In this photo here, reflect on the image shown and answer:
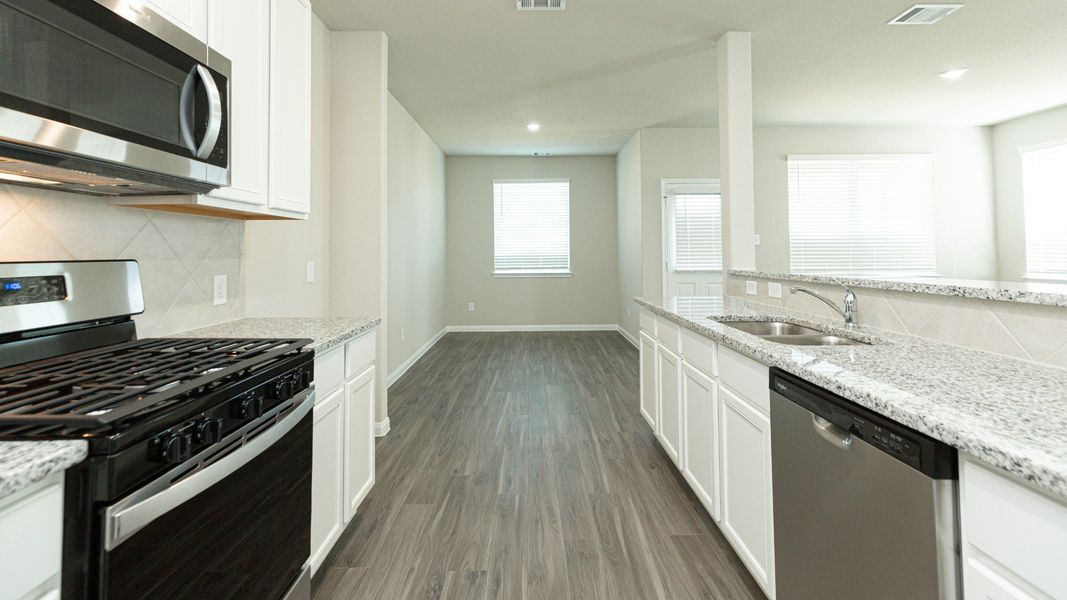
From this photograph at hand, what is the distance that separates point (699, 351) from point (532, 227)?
224 inches

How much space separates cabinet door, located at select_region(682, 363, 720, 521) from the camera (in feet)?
5.99

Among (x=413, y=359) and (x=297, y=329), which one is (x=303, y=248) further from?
(x=413, y=359)

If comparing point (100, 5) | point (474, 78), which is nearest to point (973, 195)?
point (474, 78)

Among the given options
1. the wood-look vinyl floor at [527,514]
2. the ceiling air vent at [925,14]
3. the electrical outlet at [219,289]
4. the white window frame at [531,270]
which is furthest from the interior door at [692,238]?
the electrical outlet at [219,289]

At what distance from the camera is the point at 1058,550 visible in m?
0.63

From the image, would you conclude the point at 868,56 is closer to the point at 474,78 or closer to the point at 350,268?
the point at 474,78

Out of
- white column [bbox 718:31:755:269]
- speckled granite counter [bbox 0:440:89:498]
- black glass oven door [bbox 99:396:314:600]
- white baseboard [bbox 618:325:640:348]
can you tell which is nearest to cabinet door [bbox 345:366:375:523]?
black glass oven door [bbox 99:396:314:600]

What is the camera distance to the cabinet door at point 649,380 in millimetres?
2766

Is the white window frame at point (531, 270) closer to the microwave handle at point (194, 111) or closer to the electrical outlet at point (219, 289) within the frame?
the electrical outlet at point (219, 289)

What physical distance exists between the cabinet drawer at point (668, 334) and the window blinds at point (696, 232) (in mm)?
3397

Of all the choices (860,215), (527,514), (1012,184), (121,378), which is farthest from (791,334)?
(1012,184)

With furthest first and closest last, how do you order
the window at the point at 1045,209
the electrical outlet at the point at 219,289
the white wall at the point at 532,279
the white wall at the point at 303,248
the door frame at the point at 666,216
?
the white wall at the point at 532,279
the door frame at the point at 666,216
the window at the point at 1045,209
the white wall at the point at 303,248
the electrical outlet at the point at 219,289

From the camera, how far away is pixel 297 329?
1812 millimetres

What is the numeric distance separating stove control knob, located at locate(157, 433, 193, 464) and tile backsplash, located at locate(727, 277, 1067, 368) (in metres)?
1.99
